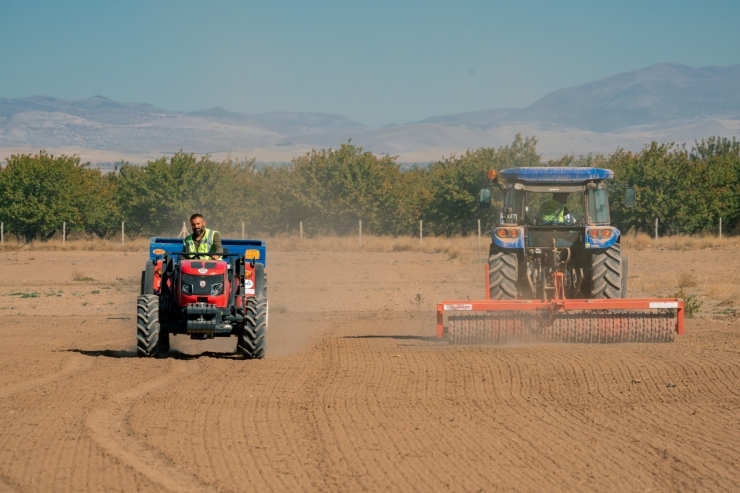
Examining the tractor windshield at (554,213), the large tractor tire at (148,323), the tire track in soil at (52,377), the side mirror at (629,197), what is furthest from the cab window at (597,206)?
the tire track in soil at (52,377)

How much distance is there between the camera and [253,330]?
12.9 meters

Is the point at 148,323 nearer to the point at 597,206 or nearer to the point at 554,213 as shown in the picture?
the point at 554,213

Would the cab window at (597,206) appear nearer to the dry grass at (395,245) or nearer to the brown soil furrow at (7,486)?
the brown soil furrow at (7,486)

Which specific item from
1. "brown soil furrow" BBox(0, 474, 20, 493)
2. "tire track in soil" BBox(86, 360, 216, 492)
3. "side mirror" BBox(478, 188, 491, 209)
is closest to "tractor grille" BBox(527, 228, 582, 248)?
"side mirror" BBox(478, 188, 491, 209)

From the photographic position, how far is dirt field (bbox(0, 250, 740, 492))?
713cm

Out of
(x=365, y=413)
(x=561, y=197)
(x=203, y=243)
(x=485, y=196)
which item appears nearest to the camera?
(x=365, y=413)

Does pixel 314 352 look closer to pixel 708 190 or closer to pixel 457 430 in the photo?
pixel 457 430

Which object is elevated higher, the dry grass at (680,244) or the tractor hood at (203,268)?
the tractor hood at (203,268)

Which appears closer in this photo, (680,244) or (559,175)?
(559,175)

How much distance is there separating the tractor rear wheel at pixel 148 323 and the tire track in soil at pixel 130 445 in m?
1.87

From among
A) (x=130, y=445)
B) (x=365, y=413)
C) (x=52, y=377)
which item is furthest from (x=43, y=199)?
(x=130, y=445)

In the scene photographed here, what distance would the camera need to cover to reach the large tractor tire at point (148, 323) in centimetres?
1277

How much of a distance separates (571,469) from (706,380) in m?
4.47

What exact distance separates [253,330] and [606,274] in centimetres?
522
